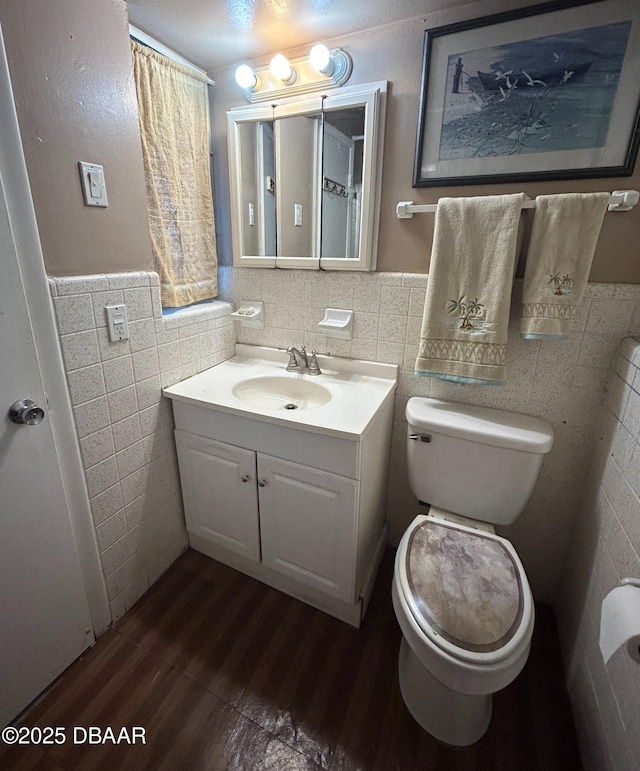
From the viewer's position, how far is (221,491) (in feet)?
4.60

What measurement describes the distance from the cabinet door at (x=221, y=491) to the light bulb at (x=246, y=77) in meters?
1.33

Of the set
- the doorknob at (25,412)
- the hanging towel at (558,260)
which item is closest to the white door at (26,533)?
the doorknob at (25,412)

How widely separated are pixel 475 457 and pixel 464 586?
0.41 m

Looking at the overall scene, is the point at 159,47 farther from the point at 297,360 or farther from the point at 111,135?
the point at 297,360

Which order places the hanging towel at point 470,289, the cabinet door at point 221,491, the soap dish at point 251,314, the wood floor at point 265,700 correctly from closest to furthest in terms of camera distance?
the wood floor at point 265,700 < the hanging towel at point 470,289 < the cabinet door at point 221,491 < the soap dish at point 251,314

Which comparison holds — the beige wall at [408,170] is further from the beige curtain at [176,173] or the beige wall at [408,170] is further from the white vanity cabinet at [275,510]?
the white vanity cabinet at [275,510]

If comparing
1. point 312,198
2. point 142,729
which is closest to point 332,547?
point 142,729

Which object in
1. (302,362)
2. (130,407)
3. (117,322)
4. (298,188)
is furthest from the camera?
(302,362)

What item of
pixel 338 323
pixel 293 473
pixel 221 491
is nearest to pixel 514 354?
pixel 338 323

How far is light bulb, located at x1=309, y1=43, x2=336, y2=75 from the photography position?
1209mm

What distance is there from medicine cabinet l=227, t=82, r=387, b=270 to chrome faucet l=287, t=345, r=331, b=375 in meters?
0.35

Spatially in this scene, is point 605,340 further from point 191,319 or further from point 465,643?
point 191,319

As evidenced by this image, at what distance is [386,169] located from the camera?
4.21 ft

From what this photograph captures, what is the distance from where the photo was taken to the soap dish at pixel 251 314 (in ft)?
5.27
